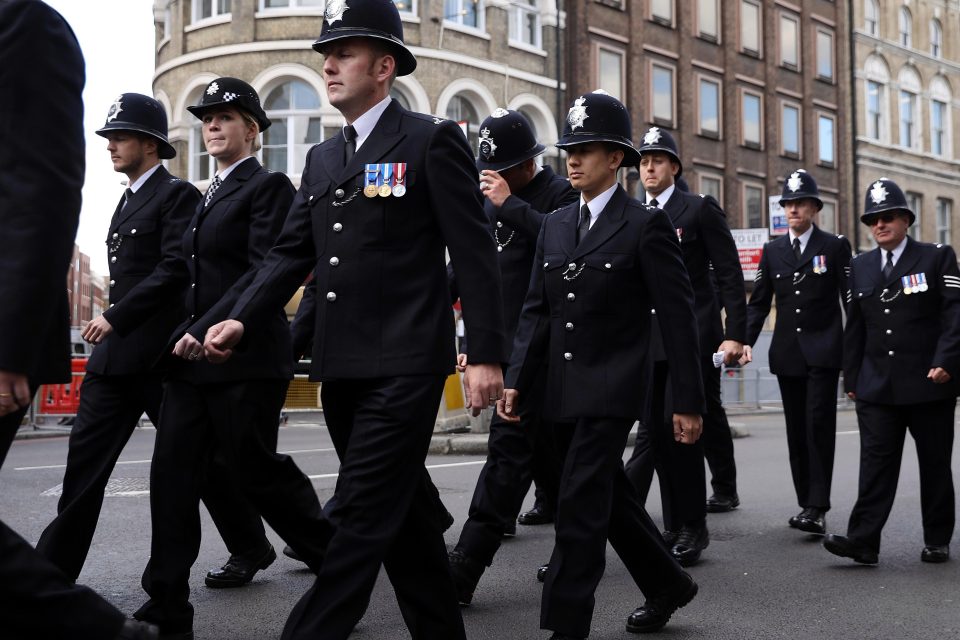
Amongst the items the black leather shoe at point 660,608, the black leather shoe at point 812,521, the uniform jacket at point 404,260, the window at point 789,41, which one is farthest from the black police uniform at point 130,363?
the window at point 789,41

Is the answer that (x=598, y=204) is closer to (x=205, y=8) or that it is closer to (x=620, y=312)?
(x=620, y=312)

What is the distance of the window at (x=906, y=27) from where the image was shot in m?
46.7

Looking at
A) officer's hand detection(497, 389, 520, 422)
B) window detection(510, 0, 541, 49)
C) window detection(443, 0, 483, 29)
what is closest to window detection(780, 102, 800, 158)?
window detection(510, 0, 541, 49)

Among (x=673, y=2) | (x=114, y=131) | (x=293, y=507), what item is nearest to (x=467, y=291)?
(x=293, y=507)

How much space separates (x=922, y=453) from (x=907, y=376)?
1.49 ft

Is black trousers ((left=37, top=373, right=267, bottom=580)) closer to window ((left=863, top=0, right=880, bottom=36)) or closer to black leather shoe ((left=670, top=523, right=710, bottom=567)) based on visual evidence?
black leather shoe ((left=670, top=523, right=710, bottom=567))

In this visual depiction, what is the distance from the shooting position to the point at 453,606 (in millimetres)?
3953

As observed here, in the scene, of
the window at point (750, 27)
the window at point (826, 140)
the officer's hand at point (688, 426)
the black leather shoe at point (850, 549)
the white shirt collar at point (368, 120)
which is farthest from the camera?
the window at point (826, 140)

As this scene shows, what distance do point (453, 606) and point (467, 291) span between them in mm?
1008

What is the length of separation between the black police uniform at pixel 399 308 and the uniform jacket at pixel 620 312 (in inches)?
39.7

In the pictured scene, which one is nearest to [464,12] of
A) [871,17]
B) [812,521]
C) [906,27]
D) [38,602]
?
[871,17]

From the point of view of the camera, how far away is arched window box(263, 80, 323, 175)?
96.8 feet

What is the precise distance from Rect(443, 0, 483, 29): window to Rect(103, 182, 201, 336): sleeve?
2587cm

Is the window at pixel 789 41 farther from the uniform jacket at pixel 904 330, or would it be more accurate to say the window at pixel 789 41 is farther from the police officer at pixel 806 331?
the uniform jacket at pixel 904 330
